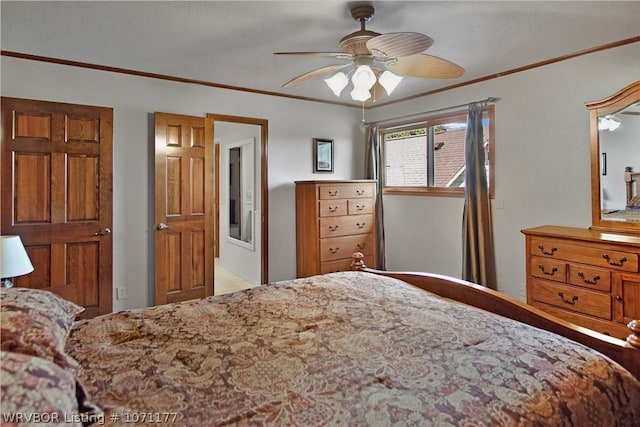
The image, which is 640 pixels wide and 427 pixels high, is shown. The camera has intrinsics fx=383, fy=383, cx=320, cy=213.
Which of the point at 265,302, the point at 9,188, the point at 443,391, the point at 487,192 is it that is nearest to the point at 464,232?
the point at 487,192

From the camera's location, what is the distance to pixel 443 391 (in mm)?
1049

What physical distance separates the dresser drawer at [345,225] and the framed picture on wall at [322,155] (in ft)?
2.62

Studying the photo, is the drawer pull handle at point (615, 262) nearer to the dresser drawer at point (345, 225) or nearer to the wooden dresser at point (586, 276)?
the wooden dresser at point (586, 276)

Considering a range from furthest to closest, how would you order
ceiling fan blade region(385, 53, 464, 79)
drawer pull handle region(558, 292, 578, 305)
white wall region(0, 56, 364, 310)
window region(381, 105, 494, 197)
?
window region(381, 105, 494, 197) → white wall region(0, 56, 364, 310) → drawer pull handle region(558, 292, 578, 305) → ceiling fan blade region(385, 53, 464, 79)

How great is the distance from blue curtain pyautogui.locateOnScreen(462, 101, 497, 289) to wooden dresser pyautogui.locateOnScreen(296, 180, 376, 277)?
1.22 m

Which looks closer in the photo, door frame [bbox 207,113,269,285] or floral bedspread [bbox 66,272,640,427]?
floral bedspread [bbox 66,272,640,427]

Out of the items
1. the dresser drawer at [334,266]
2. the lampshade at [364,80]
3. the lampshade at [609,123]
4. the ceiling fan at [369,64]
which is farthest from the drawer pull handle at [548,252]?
the dresser drawer at [334,266]

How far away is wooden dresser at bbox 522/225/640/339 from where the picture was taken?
2.40m

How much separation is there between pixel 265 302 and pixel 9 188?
2.47m

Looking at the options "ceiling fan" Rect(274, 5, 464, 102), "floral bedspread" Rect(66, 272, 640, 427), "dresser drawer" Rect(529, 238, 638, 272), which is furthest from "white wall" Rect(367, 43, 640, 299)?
"floral bedspread" Rect(66, 272, 640, 427)

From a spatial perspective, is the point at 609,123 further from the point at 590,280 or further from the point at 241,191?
the point at 241,191

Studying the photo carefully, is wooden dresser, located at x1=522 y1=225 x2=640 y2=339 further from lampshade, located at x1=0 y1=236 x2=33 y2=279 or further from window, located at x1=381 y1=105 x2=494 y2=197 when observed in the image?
lampshade, located at x1=0 y1=236 x2=33 y2=279

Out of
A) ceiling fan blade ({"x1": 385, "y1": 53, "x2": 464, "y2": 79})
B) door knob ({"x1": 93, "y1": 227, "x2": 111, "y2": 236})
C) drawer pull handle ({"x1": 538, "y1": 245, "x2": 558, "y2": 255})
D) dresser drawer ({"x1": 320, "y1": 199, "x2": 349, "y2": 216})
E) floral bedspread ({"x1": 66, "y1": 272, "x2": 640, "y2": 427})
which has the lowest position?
floral bedspread ({"x1": 66, "y1": 272, "x2": 640, "y2": 427})

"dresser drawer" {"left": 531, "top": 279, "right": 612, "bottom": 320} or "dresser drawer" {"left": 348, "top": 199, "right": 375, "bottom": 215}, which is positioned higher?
"dresser drawer" {"left": 348, "top": 199, "right": 375, "bottom": 215}
